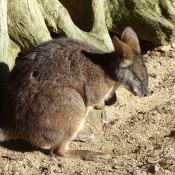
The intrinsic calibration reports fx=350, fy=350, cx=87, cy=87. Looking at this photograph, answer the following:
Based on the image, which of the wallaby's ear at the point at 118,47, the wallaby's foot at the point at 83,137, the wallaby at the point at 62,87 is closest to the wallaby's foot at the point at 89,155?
the wallaby at the point at 62,87

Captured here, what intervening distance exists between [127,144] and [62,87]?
1.44 m

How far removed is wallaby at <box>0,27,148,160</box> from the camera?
15.3 ft

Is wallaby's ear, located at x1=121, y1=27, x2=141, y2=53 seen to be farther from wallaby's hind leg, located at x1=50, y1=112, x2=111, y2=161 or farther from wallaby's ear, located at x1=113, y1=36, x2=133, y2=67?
wallaby's hind leg, located at x1=50, y1=112, x2=111, y2=161

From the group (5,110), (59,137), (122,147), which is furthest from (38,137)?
(122,147)

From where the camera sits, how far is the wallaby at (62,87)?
467 cm

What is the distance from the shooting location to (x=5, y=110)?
485cm

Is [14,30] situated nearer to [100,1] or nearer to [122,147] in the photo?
[100,1]

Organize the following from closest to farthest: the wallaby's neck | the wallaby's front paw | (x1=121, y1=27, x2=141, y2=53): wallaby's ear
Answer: the wallaby's neck
(x1=121, y1=27, x2=141, y2=53): wallaby's ear
the wallaby's front paw

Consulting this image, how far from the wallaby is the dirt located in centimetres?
23

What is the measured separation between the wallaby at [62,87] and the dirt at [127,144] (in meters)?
0.23

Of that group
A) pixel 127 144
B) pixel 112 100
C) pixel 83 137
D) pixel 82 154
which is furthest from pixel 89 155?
pixel 112 100

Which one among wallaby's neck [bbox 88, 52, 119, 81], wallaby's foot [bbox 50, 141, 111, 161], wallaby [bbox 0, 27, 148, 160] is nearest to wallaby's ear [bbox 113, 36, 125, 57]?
wallaby [bbox 0, 27, 148, 160]

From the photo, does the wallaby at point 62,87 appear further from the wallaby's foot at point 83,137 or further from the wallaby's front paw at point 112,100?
the wallaby's front paw at point 112,100

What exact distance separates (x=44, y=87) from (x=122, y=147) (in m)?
1.59
